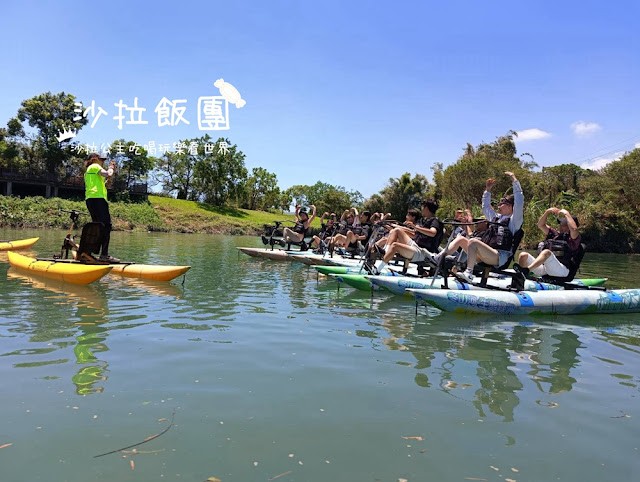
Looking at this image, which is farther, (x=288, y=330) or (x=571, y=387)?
(x=288, y=330)

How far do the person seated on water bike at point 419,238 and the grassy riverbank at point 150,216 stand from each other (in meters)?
30.9

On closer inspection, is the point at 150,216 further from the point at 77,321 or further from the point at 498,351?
the point at 498,351

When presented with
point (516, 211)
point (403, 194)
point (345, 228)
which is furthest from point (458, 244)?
point (403, 194)

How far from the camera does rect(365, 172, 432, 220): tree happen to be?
52656mm

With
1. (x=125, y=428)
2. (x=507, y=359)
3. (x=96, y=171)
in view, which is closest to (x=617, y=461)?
(x=507, y=359)

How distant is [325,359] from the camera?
4.65m

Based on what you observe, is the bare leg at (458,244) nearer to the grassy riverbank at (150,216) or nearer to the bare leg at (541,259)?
the bare leg at (541,259)

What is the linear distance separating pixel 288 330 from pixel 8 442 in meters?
3.36

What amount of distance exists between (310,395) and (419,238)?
225 inches

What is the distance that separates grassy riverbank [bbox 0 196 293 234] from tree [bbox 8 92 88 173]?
409 inches

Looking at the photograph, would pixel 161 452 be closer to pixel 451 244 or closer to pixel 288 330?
pixel 288 330

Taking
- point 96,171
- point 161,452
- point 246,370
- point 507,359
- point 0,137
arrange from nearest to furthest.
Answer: point 161,452 < point 246,370 < point 507,359 < point 96,171 < point 0,137

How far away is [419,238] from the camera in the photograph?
891 cm

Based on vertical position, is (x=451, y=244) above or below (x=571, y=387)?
above
